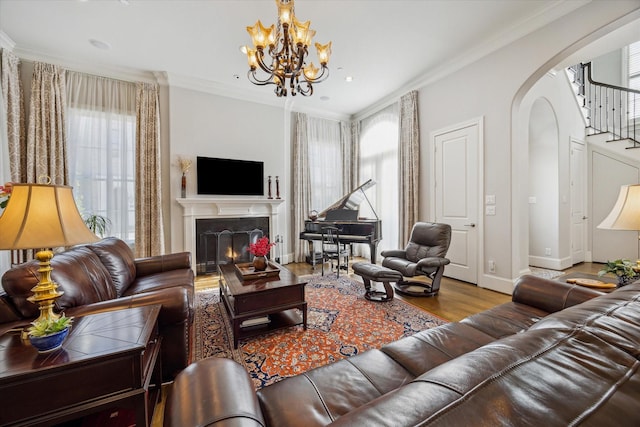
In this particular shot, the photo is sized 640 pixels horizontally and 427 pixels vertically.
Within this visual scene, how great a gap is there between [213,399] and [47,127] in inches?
195

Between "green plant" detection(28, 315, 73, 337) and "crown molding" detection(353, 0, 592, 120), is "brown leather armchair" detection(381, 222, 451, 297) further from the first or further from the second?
"green plant" detection(28, 315, 73, 337)

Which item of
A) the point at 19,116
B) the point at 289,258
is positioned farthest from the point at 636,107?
the point at 19,116

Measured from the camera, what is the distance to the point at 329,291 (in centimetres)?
356

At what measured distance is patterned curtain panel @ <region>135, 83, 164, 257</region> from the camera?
13.6ft

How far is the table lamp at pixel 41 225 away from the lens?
40.8 inches

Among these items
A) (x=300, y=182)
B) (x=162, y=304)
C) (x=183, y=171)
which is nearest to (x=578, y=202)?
(x=300, y=182)

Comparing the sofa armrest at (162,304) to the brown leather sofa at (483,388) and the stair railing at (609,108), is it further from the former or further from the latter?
the stair railing at (609,108)

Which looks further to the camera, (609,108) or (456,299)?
(609,108)

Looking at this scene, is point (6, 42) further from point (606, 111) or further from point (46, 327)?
point (606, 111)

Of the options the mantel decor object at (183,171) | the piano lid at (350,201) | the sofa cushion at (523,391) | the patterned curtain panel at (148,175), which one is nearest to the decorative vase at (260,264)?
the sofa cushion at (523,391)

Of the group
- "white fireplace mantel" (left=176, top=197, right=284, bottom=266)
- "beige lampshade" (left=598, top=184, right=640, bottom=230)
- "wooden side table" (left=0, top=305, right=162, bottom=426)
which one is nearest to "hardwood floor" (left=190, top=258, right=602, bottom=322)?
"white fireplace mantel" (left=176, top=197, right=284, bottom=266)

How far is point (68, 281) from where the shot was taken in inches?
65.2

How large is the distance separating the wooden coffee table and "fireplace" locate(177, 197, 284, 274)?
2227 millimetres

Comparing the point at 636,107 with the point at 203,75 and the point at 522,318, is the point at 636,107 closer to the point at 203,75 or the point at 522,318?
the point at 522,318
